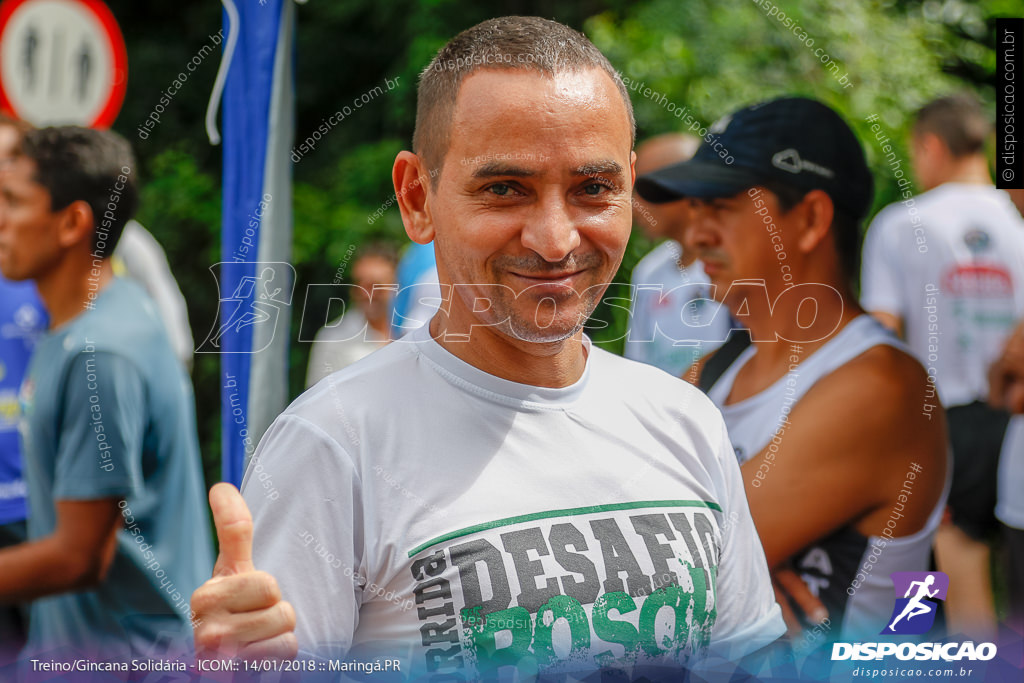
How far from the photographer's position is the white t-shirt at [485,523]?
50.5 inches

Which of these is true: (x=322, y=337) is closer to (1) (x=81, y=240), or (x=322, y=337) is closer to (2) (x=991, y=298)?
(1) (x=81, y=240)

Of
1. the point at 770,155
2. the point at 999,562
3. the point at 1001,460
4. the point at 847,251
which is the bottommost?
the point at 999,562

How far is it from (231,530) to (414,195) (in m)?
0.59

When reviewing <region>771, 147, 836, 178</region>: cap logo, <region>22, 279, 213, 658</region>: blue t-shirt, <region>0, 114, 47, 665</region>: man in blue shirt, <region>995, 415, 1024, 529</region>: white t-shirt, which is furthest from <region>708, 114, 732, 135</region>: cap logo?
<region>0, 114, 47, 665</region>: man in blue shirt

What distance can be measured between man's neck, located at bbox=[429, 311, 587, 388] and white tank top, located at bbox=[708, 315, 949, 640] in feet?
3.43

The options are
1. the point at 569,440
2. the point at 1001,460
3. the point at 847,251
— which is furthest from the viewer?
the point at 1001,460

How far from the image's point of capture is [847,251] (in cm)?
250

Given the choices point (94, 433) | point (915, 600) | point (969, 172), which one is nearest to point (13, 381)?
point (94, 433)

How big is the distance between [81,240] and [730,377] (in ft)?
6.18

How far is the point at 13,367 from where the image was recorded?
9.98 ft

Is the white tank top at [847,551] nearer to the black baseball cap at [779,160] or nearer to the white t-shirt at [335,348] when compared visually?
the black baseball cap at [779,160]

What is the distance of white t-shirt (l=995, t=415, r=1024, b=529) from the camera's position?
3.05m

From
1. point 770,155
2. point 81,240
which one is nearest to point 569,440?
point 770,155

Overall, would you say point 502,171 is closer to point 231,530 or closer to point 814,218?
point 231,530
